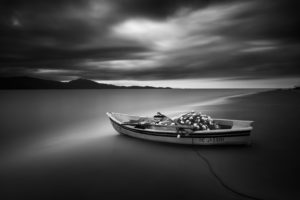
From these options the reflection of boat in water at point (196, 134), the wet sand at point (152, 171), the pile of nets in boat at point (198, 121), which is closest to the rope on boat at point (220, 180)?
the wet sand at point (152, 171)

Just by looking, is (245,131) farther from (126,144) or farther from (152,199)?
(126,144)

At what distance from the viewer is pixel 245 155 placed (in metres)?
7.79

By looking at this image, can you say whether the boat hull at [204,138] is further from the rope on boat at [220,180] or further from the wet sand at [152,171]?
the rope on boat at [220,180]

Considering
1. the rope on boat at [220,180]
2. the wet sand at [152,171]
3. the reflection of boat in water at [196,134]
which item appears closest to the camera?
the rope on boat at [220,180]

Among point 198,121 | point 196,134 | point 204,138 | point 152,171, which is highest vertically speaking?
point 198,121

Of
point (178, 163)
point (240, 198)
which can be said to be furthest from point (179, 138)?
point (240, 198)

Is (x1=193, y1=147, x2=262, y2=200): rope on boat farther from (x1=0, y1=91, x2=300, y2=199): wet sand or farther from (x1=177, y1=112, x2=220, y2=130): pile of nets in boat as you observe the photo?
(x1=177, y1=112, x2=220, y2=130): pile of nets in boat

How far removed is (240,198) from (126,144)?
21.6 feet

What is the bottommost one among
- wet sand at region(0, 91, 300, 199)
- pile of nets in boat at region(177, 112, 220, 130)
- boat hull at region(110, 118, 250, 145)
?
wet sand at region(0, 91, 300, 199)

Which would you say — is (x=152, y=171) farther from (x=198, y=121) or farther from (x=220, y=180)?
(x=198, y=121)

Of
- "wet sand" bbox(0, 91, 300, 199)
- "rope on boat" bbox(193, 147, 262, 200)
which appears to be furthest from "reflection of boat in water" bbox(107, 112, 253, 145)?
"rope on boat" bbox(193, 147, 262, 200)

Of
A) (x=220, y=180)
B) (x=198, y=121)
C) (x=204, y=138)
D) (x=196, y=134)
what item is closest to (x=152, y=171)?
(x=220, y=180)

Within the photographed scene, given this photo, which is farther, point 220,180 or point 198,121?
point 198,121

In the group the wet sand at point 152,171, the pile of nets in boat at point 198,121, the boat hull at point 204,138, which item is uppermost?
the pile of nets in boat at point 198,121
